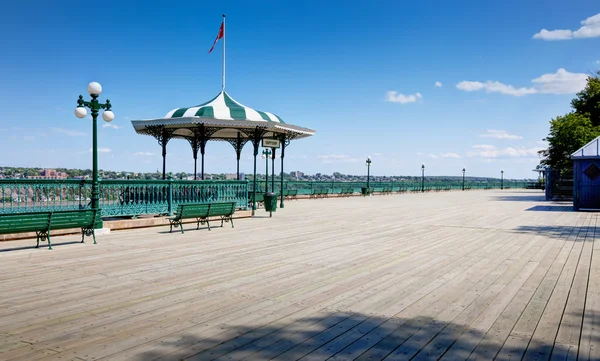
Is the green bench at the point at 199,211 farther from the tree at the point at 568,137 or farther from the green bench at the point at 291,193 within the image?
the tree at the point at 568,137

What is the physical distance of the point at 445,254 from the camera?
28.8ft

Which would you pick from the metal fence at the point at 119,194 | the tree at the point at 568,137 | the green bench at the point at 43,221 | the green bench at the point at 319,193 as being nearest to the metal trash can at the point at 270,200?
the metal fence at the point at 119,194

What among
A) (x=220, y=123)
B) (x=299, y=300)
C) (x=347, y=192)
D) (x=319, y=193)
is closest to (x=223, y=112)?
(x=220, y=123)

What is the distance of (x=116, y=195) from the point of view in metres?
13.1

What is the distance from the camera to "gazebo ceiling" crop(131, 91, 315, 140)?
1709 cm

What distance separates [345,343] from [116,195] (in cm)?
1094

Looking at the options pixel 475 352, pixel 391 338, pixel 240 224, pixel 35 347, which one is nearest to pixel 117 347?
pixel 35 347

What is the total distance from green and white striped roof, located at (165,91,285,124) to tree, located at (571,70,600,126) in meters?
33.9

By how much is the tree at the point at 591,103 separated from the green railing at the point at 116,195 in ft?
123

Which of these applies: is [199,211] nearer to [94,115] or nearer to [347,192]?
[94,115]

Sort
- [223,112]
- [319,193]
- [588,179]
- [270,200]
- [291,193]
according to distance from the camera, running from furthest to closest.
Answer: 1. [319,193]
2. [291,193]
3. [588,179]
4. [223,112]
5. [270,200]

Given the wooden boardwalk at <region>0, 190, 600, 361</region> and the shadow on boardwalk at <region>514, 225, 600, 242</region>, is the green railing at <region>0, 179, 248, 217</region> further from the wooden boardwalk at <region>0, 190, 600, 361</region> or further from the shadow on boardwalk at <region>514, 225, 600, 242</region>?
the shadow on boardwalk at <region>514, 225, 600, 242</region>

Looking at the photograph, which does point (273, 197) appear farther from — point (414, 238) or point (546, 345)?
point (546, 345)

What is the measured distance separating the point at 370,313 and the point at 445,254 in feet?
14.5
